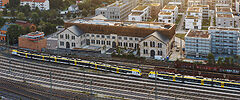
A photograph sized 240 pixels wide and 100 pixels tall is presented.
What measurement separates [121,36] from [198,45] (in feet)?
66.9

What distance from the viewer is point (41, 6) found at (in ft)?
479

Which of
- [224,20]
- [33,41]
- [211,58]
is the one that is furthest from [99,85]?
[224,20]

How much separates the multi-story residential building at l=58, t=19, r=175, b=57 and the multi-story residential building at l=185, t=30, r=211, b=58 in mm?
4963

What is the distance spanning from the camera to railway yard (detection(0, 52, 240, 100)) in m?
61.8

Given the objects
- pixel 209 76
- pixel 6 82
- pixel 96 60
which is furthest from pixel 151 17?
pixel 6 82

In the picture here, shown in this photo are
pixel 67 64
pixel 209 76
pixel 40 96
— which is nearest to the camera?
pixel 40 96

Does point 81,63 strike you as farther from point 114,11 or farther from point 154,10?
point 154,10

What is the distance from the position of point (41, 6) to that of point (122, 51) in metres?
70.2

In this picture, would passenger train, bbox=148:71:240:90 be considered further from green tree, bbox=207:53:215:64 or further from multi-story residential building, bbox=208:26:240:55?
multi-story residential building, bbox=208:26:240:55

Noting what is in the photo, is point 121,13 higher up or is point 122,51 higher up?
point 121,13

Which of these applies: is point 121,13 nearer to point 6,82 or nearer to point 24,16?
point 24,16

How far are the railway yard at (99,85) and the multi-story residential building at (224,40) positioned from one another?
22293 mm

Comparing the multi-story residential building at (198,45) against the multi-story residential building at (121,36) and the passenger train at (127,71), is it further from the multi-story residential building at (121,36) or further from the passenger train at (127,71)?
the passenger train at (127,71)

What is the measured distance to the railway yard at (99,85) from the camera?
61750 mm
